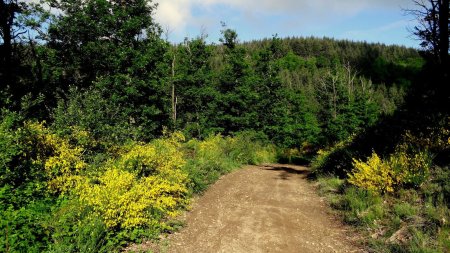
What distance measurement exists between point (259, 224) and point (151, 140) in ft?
43.1

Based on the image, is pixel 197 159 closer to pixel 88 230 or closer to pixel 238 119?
pixel 88 230

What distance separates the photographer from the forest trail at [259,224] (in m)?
6.77

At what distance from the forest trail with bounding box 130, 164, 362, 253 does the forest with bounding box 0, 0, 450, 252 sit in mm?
530

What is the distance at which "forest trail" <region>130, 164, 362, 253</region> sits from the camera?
6770 mm

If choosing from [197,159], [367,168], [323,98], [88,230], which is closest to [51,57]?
[197,159]

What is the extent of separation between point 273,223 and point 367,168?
11.4 ft

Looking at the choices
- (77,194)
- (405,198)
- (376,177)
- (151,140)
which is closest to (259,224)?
(376,177)

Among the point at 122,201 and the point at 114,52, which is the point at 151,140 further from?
the point at 122,201

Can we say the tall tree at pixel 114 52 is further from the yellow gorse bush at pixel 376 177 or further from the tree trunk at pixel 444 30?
the tree trunk at pixel 444 30

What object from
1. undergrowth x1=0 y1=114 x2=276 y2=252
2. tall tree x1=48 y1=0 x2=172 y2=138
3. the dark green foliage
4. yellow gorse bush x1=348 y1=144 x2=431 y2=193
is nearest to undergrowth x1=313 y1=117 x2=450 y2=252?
yellow gorse bush x1=348 y1=144 x2=431 y2=193

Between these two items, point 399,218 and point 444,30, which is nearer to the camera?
point 399,218

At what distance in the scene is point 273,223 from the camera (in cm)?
807

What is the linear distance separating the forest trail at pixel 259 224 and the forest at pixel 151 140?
0.53 m

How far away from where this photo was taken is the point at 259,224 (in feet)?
26.2
